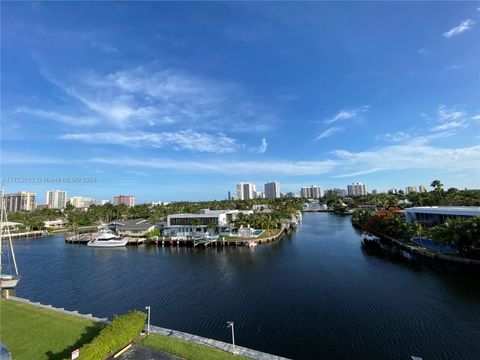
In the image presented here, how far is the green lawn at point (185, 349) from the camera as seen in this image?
12.0 m

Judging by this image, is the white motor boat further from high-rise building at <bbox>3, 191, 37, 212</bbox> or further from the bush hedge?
high-rise building at <bbox>3, 191, 37, 212</bbox>

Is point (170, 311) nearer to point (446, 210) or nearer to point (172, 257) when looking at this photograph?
point (172, 257)

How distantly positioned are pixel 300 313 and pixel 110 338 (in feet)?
49.2

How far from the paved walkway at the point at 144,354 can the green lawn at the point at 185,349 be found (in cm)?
27

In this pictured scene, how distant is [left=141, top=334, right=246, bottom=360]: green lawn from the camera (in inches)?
473

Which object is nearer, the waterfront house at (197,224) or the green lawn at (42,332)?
the green lawn at (42,332)

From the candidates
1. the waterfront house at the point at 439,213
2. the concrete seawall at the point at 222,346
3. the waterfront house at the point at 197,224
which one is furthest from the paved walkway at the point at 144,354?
the waterfront house at the point at 197,224

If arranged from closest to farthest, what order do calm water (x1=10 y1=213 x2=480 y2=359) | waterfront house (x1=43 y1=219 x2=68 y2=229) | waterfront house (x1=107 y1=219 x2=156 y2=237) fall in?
calm water (x1=10 y1=213 x2=480 y2=359) < waterfront house (x1=107 y1=219 x2=156 y2=237) < waterfront house (x1=43 y1=219 x2=68 y2=229)

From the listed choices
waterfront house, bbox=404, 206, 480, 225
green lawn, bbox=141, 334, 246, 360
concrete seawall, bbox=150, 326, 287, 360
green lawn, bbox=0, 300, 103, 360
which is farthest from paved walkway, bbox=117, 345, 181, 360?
waterfront house, bbox=404, 206, 480, 225

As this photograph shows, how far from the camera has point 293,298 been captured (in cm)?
2505

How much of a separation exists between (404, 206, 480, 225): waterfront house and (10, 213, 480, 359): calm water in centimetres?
1781

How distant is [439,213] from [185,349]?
184 ft

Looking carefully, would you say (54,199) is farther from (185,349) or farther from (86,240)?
(185,349)

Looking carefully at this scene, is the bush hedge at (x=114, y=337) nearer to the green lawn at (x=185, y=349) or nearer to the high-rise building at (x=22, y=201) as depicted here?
the green lawn at (x=185, y=349)
